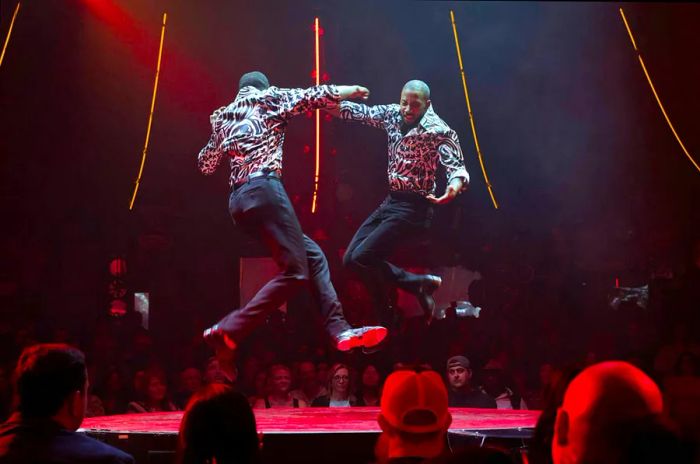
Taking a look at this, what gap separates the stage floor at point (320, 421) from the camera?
427 centimetres

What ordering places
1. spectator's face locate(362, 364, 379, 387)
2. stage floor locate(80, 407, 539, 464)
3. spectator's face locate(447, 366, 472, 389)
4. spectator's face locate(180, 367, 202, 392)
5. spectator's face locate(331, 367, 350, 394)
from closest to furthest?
stage floor locate(80, 407, 539, 464) → spectator's face locate(447, 366, 472, 389) → spectator's face locate(331, 367, 350, 394) → spectator's face locate(180, 367, 202, 392) → spectator's face locate(362, 364, 379, 387)

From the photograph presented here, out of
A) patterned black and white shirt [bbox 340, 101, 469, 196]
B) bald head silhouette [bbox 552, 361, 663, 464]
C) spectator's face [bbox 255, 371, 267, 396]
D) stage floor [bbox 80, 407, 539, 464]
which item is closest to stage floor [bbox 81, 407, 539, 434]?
stage floor [bbox 80, 407, 539, 464]

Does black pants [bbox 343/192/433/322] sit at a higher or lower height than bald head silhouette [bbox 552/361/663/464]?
higher

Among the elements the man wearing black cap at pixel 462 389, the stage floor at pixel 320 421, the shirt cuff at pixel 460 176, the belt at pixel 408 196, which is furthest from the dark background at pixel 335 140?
the stage floor at pixel 320 421

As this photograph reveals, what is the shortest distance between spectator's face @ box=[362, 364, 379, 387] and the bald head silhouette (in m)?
5.86

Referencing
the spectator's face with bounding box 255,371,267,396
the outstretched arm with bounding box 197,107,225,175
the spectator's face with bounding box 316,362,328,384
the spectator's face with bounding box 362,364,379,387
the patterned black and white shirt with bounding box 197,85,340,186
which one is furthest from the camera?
the spectator's face with bounding box 316,362,328,384

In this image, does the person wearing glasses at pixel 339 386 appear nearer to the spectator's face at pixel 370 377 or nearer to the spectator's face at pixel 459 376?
the spectator's face at pixel 370 377

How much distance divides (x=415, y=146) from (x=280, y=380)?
2447 mm

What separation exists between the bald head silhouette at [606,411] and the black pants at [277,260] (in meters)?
3.70

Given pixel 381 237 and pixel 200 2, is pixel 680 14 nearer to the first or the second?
pixel 381 237

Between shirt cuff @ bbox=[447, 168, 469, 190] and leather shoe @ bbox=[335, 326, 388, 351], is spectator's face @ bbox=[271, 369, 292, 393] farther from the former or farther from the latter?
shirt cuff @ bbox=[447, 168, 469, 190]

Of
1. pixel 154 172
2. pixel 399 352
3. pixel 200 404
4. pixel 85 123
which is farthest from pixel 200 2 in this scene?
pixel 200 404

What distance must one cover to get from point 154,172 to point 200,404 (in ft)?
23.6

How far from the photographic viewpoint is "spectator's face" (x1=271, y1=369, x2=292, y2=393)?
22.8 ft
